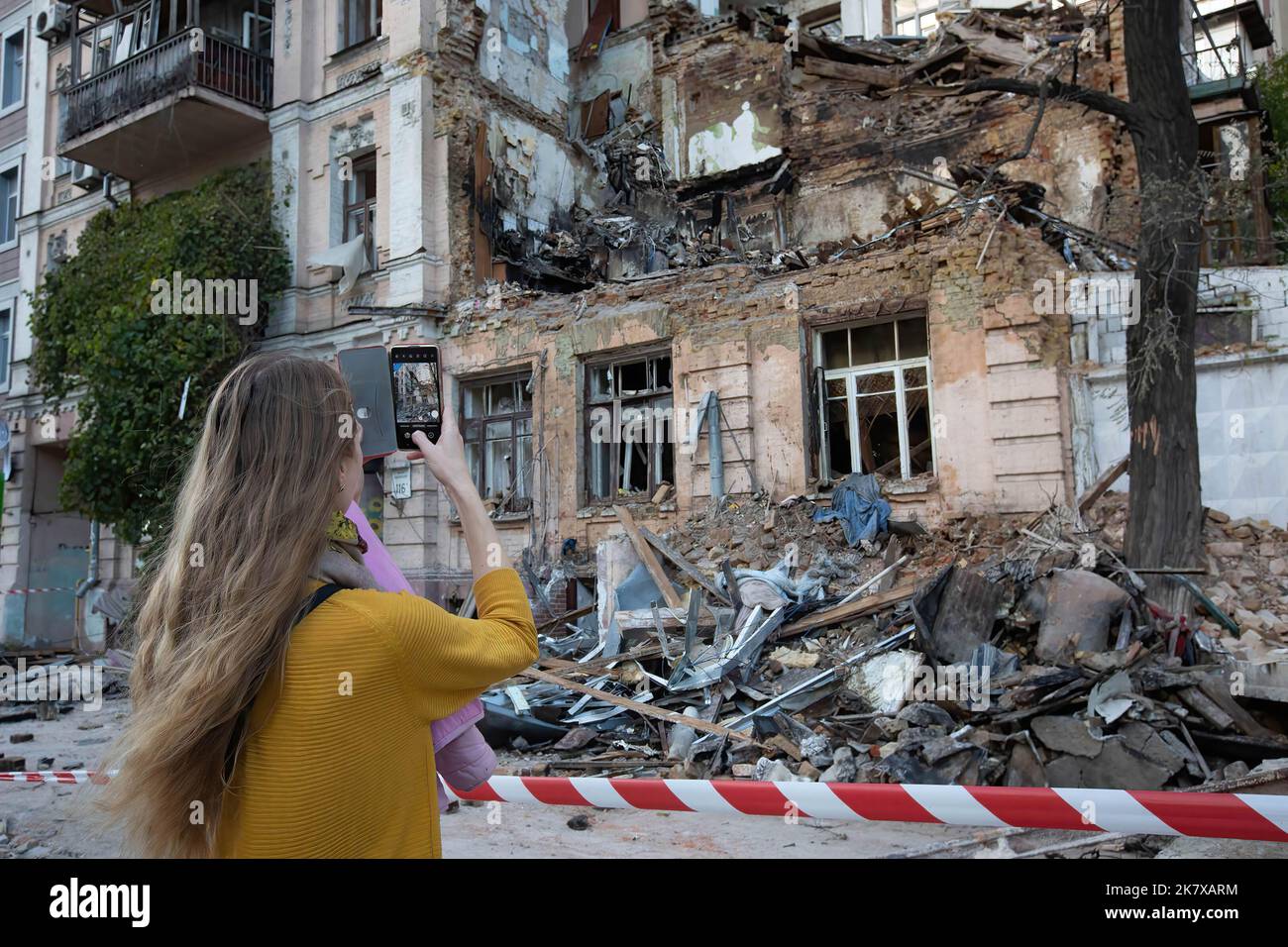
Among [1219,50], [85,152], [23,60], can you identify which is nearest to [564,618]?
[85,152]

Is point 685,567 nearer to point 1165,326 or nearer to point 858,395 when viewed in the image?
point 858,395

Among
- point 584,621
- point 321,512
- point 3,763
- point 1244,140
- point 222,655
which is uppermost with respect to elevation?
point 1244,140

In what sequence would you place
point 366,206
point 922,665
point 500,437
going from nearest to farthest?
point 922,665, point 500,437, point 366,206

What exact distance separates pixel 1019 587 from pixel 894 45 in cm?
1187

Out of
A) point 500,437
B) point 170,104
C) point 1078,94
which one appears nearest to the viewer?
point 1078,94

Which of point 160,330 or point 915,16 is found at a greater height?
point 915,16

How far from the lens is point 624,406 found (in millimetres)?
13680

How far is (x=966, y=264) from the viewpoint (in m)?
11.0

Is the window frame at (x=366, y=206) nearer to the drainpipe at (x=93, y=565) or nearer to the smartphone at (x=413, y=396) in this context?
the drainpipe at (x=93, y=565)

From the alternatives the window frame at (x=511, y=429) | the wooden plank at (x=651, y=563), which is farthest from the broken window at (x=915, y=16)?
the wooden plank at (x=651, y=563)

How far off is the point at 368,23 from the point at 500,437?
853cm
